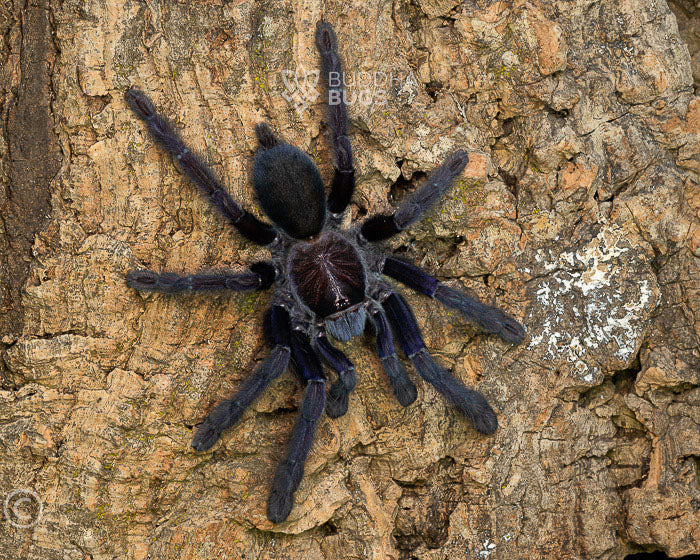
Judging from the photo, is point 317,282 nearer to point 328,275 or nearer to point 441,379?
point 328,275

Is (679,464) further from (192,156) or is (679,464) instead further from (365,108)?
(192,156)

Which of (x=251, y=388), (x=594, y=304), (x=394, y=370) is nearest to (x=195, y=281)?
(x=251, y=388)

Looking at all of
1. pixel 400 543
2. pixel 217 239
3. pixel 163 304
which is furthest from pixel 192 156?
pixel 400 543

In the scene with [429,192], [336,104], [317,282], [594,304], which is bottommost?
[317,282]

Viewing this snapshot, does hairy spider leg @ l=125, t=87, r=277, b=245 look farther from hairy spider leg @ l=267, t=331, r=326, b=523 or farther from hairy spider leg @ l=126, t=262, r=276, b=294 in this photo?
hairy spider leg @ l=267, t=331, r=326, b=523

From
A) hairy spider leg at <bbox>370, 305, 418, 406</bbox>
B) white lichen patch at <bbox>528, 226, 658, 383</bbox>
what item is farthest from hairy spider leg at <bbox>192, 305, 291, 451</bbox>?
white lichen patch at <bbox>528, 226, 658, 383</bbox>

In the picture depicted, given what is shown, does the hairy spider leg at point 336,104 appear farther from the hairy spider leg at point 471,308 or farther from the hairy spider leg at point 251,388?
the hairy spider leg at point 251,388

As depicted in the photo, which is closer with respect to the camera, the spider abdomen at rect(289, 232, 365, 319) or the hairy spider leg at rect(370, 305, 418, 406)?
the hairy spider leg at rect(370, 305, 418, 406)

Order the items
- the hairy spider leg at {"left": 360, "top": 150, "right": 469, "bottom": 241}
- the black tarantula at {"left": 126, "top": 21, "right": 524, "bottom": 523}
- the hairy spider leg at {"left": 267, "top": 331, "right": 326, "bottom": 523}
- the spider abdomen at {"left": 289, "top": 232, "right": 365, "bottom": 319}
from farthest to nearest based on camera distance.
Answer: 1. the spider abdomen at {"left": 289, "top": 232, "right": 365, "bottom": 319}
2. the hairy spider leg at {"left": 360, "top": 150, "right": 469, "bottom": 241}
3. the black tarantula at {"left": 126, "top": 21, "right": 524, "bottom": 523}
4. the hairy spider leg at {"left": 267, "top": 331, "right": 326, "bottom": 523}
